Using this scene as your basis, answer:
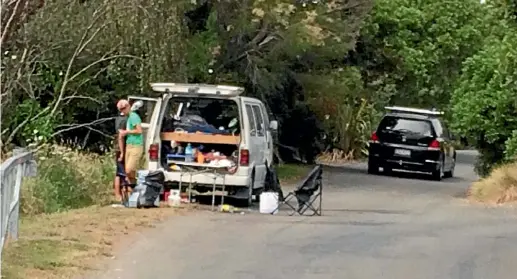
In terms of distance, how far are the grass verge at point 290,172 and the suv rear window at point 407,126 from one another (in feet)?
8.24

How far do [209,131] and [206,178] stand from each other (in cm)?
87

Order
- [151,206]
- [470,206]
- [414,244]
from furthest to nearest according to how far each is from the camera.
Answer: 1. [470,206]
2. [151,206]
3. [414,244]

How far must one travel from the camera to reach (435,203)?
2150cm

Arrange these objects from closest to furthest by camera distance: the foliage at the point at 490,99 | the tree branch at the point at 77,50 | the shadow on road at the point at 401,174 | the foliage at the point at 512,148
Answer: the tree branch at the point at 77,50, the foliage at the point at 512,148, the foliage at the point at 490,99, the shadow on road at the point at 401,174

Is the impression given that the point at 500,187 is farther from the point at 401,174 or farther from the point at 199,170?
the point at 401,174

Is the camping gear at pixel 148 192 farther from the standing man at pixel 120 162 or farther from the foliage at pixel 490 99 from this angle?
the foliage at pixel 490 99

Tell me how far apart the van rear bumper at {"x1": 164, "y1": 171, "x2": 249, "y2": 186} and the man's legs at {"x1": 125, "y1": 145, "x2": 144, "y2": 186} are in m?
0.54

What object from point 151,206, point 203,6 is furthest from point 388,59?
point 151,206

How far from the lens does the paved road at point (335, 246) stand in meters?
11.0

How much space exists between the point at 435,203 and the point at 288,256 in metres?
9.87

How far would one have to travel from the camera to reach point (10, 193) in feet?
35.7

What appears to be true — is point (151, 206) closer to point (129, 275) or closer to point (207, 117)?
point (207, 117)

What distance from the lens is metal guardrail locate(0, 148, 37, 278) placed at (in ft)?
31.9

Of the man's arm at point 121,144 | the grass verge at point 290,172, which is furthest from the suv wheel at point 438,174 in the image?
the man's arm at point 121,144
